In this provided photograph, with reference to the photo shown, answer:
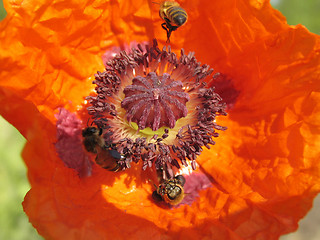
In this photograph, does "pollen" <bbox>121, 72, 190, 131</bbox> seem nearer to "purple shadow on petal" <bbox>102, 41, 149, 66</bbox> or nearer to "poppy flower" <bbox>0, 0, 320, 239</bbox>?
"poppy flower" <bbox>0, 0, 320, 239</bbox>

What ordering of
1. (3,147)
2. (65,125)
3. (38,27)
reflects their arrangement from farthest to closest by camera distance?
(3,147) < (65,125) < (38,27)

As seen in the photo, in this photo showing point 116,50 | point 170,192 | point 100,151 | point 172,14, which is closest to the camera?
point 100,151

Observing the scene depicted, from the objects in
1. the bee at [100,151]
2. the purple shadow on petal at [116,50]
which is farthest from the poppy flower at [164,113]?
the bee at [100,151]

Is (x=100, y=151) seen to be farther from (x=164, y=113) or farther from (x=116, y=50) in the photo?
(x=116, y=50)

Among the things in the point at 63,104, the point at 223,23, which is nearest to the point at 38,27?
the point at 63,104

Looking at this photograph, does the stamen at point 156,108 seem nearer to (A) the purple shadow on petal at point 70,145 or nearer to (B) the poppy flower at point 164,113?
(B) the poppy flower at point 164,113

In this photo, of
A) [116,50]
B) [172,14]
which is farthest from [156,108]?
[172,14]

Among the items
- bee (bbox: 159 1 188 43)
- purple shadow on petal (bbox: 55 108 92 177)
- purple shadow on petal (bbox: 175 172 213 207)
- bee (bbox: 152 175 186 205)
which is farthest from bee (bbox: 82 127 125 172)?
bee (bbox: 159 1 188 43)

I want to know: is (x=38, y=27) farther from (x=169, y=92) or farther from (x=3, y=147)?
(x=3, y=147)
